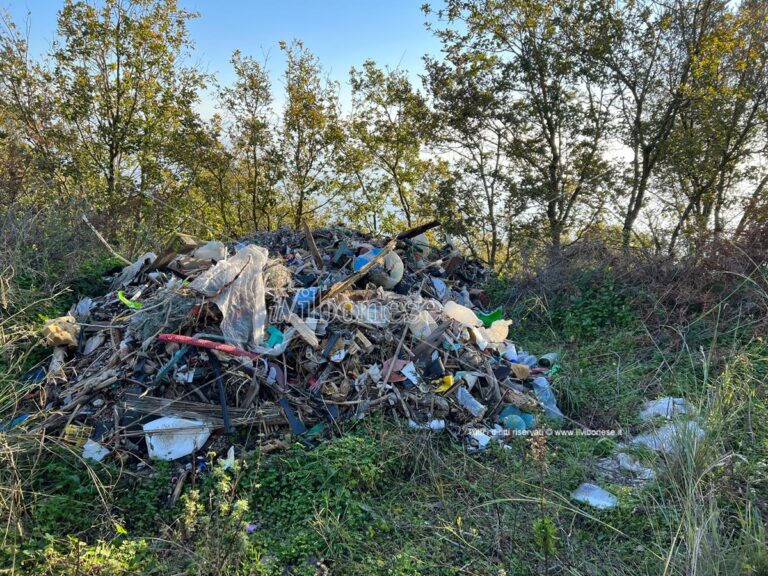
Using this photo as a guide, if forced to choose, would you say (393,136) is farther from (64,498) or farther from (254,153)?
(64,498)

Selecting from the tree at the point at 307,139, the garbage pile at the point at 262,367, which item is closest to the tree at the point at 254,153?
the tree at the point at 307,139

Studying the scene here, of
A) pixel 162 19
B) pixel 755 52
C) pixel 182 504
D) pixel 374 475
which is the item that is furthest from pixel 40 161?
pixel 755 52

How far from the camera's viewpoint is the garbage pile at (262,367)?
12.2 ft

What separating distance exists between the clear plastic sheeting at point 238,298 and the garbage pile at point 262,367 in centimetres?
1

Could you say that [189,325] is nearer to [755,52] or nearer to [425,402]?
[425,402]

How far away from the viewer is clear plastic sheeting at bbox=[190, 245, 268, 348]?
4.20m

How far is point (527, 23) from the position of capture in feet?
31.9

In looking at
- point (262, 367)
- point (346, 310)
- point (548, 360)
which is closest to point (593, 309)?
point (548, 360)

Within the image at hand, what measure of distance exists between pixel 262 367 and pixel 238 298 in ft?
2.36

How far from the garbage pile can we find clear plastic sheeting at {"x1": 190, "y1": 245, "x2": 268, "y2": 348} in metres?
0.01

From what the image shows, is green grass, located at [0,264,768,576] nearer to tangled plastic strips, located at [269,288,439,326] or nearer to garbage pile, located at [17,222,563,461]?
garbage pile, located at [17,222,563,461]

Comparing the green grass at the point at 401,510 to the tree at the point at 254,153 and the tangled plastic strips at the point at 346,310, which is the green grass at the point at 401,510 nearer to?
the tangled plastic strips at the point at 346,310

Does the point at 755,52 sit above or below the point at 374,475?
above

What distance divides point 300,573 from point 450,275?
5.35 m
